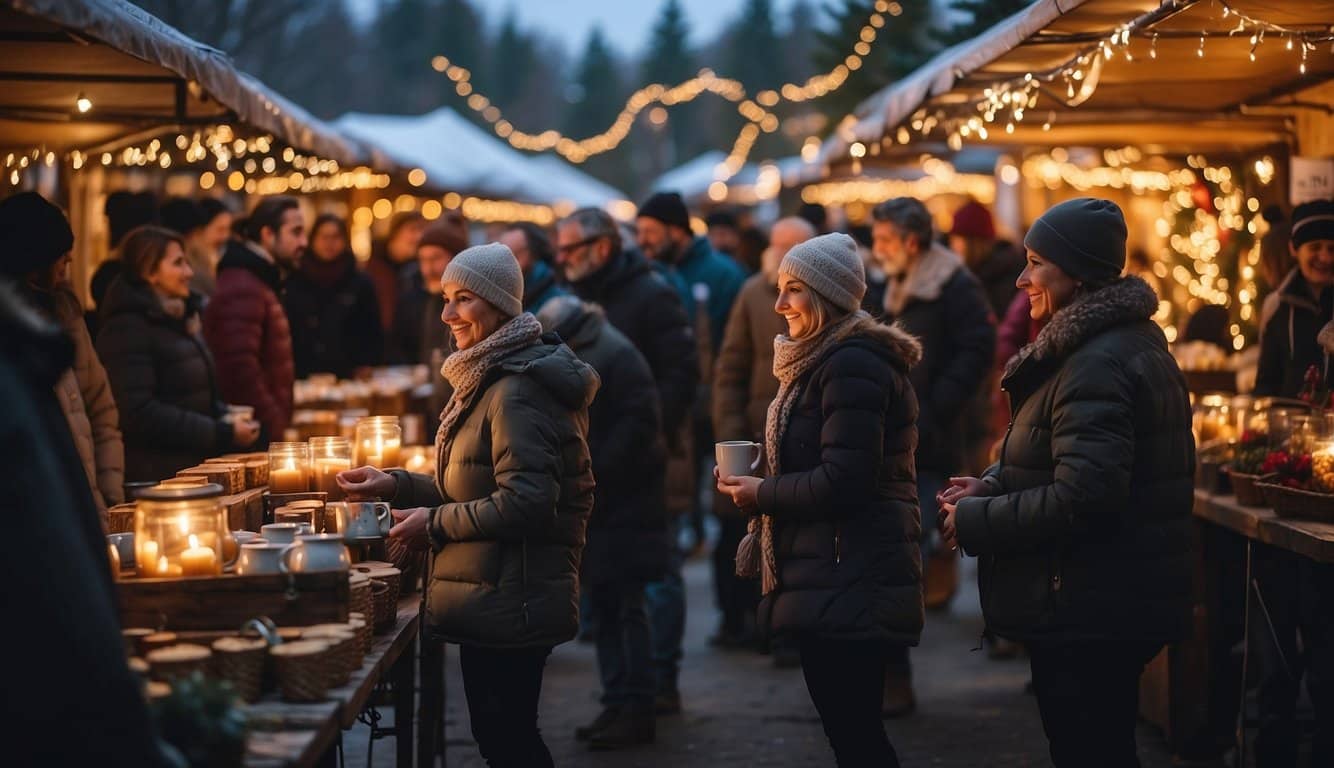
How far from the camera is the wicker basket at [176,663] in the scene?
3854mm

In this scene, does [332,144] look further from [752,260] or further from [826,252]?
[826,252]

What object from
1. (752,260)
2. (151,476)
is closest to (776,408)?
(151,476)

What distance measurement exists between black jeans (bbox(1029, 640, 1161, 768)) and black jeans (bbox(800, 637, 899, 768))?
0.55 metres

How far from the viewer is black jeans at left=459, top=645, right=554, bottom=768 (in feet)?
17.6

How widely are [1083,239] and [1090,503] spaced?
780 mm

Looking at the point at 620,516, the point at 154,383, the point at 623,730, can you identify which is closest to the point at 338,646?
the point at 620,516

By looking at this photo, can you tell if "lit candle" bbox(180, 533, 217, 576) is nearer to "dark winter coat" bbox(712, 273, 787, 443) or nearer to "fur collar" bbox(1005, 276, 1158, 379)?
"fur collar" bbox(1005, 276, 1158, 379)

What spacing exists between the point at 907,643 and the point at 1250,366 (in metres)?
4.84

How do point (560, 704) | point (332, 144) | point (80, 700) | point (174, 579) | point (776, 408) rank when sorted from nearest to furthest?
point (80, 700)
point (174, 579)
point (776, 408)
point (560, 704)
point (332, 144)

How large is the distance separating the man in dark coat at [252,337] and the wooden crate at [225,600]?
14.4 ft

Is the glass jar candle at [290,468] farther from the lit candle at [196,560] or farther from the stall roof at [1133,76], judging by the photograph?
the stall roof at [1133,76]

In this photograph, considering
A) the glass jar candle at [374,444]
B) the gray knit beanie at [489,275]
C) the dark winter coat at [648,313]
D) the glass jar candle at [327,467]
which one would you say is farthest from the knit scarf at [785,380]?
the dark winter coat at [648,313]

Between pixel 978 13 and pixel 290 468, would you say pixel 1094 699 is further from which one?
pixel 978 13

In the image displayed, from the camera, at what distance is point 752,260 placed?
14.1m
